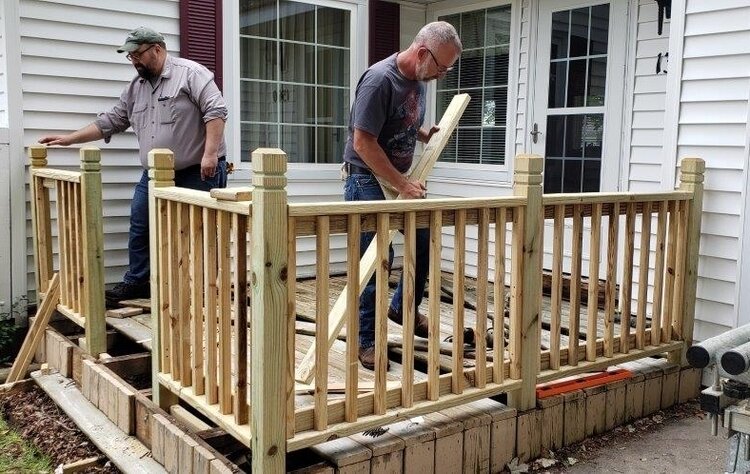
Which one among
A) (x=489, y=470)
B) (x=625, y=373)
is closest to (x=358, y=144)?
(x=489, y=470)

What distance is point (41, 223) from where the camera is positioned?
4.30 m

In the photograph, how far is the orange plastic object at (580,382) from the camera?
3.23 meters

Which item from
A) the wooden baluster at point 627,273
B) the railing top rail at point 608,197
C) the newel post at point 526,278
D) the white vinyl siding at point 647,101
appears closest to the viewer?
the newel post at point 526,278

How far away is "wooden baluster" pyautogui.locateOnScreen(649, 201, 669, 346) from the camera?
3498 mm

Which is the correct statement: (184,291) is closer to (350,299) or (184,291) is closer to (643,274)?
(350,299)

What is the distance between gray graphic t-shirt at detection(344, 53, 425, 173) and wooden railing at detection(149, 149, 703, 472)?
62cm

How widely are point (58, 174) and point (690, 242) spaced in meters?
3.27

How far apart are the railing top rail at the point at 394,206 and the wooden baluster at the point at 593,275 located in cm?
44

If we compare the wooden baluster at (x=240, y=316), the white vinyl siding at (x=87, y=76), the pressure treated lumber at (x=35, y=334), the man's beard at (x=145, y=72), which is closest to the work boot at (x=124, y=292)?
the white vinyl siding at (x=87, y=76)

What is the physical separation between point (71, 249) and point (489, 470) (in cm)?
241

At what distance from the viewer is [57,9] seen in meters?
4.61

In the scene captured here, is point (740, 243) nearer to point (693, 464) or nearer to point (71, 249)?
point (693, 464)

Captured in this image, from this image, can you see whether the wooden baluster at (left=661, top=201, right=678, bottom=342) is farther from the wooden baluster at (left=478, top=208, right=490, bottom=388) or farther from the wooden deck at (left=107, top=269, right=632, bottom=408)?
the wooden baluster at (left=478, top=208, right=490, bottom=388)

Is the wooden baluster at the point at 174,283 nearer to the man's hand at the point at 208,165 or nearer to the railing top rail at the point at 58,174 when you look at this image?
the railing top rail at the point at 58,174
